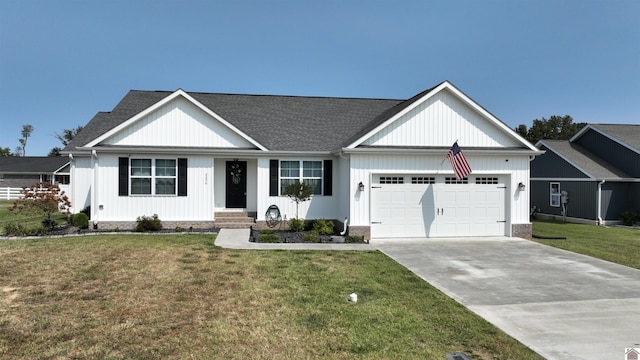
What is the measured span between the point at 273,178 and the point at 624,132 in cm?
2201

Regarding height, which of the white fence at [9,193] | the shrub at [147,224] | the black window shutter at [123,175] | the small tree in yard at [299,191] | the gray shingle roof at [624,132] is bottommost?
the shrub at [147,224]

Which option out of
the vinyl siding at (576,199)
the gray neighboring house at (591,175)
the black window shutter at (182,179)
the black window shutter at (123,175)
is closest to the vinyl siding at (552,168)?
the gray neighboring house at (591,175)

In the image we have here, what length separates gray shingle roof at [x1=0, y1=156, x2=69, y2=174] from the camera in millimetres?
38406

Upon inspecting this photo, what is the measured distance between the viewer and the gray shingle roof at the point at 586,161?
65.9ft

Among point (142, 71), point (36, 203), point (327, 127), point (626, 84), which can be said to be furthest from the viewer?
point (142, 71)

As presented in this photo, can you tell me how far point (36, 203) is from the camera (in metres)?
13.5

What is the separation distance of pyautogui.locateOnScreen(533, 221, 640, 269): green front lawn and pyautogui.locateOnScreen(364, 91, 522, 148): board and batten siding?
4.25 m

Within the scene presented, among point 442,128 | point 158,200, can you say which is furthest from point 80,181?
point 442,128

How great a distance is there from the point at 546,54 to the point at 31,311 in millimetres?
21424

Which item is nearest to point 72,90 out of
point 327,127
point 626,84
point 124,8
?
point 124,8

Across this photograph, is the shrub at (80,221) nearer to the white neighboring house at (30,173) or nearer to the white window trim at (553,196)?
the white window trim at (553,196)

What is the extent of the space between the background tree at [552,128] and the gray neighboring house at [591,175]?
108 ft

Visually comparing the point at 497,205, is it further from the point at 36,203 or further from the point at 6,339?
the point at 36,203

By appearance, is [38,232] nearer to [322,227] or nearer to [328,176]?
[322,227]
